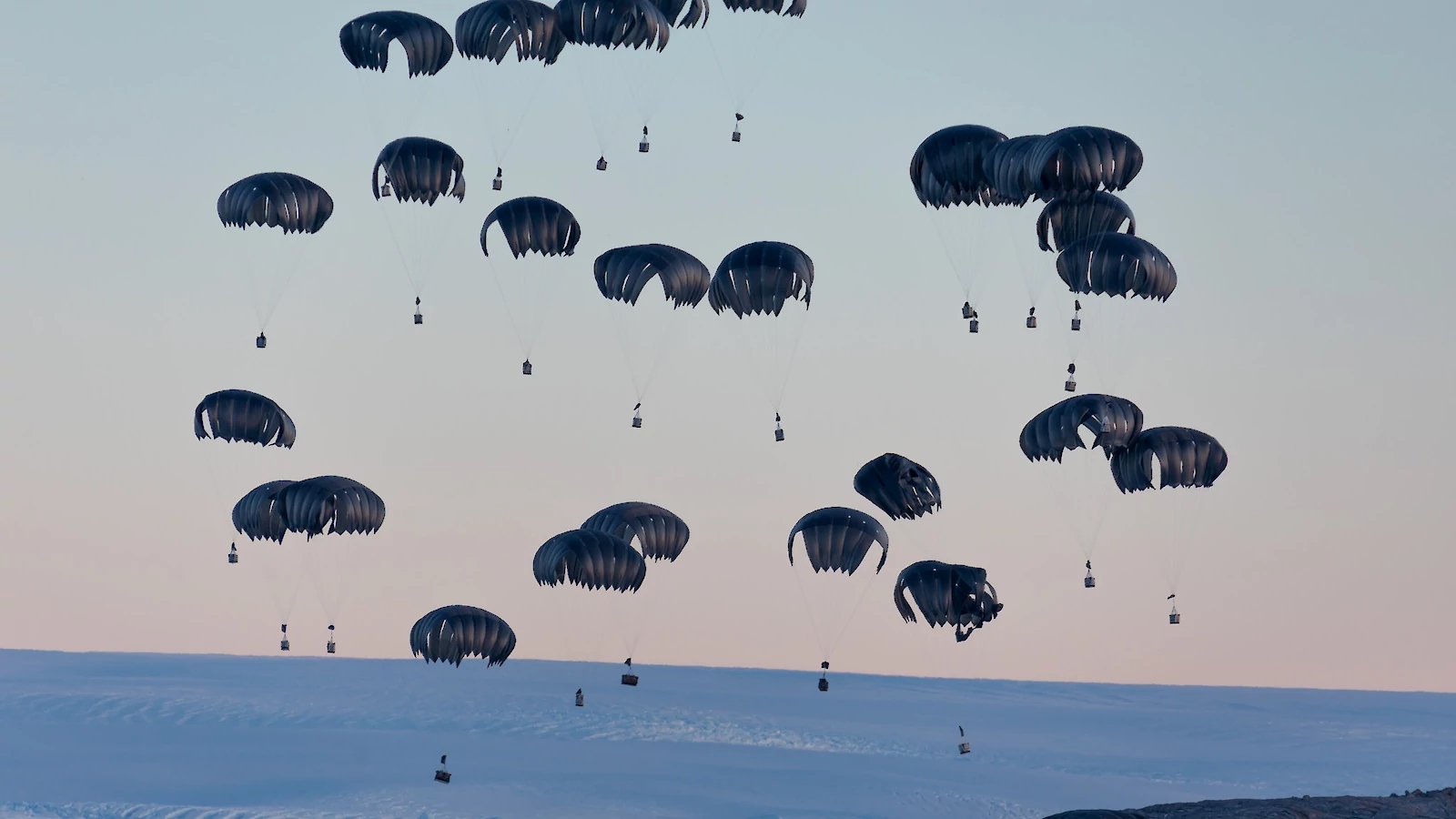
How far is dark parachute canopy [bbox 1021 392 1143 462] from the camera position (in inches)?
1742

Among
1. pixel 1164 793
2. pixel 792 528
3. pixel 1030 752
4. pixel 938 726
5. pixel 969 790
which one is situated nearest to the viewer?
pixel 792 528

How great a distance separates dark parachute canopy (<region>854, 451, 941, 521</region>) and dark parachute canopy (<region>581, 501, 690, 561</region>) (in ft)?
25.6

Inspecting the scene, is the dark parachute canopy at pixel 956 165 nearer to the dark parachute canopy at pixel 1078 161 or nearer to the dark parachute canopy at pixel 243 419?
the dark parachute canopy at pixel 1078 161

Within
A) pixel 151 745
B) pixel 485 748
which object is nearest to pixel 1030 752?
pixel 485 748

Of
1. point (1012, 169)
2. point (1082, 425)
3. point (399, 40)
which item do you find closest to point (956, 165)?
point (1012, 169)

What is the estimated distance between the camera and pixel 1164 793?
5502 inches

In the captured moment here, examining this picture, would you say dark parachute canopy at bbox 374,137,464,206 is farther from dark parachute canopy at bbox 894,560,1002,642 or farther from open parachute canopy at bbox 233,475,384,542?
dark parachute canopy at bbox 894,560,1002,642

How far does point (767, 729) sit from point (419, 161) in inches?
4986

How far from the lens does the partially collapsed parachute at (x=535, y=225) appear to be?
49875mm

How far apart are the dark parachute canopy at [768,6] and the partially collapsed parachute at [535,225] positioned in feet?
29.9

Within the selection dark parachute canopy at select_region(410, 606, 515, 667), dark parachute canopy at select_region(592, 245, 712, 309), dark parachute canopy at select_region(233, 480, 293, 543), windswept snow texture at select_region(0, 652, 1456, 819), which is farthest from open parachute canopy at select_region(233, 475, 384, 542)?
windswept snow texture at select_region(0, 652, 1456, 819)

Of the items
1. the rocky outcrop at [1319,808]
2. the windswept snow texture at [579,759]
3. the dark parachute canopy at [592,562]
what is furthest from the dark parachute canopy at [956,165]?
the windswept snow texture at [579,759]

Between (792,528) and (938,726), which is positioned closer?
(792,528)

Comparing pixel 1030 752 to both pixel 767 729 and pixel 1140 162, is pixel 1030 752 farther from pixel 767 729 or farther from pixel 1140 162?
pixel 1140 162
